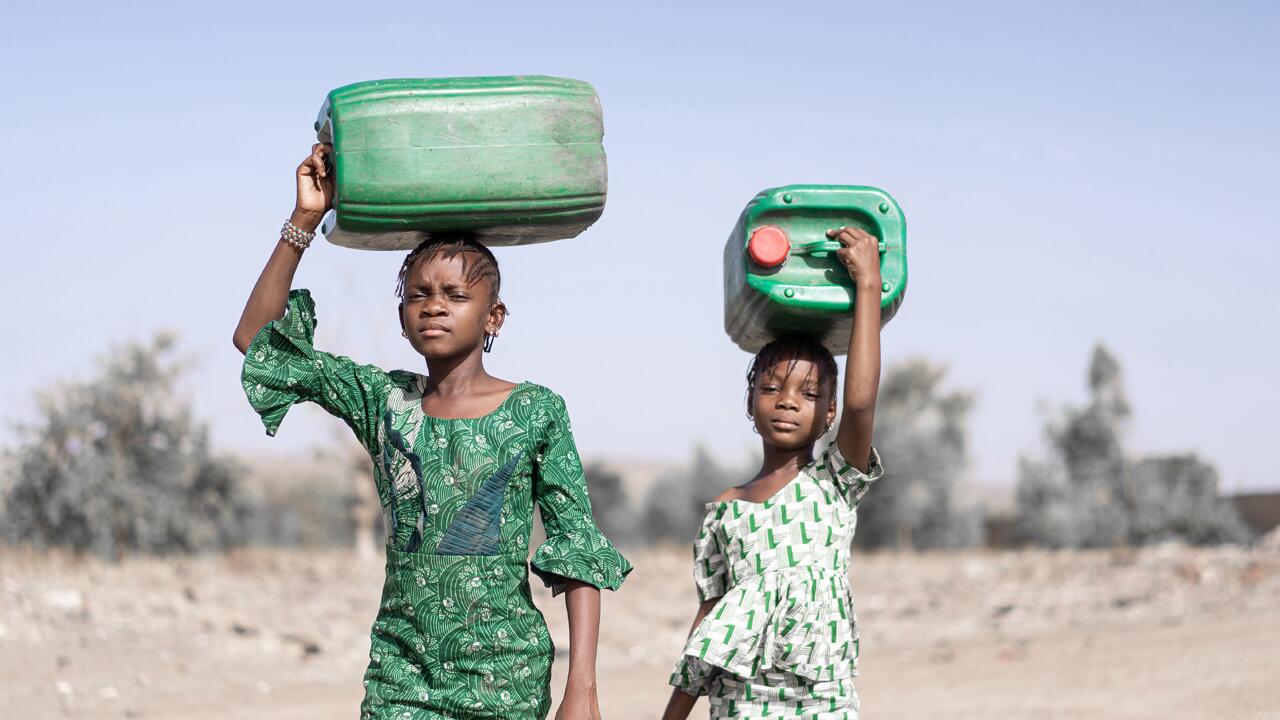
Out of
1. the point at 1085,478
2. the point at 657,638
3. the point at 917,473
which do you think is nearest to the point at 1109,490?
the point at 1085,478

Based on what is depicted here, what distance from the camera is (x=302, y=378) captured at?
3.02 m

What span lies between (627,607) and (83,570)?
5045mm

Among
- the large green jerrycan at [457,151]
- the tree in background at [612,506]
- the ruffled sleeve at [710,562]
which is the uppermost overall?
the large green jerrycan at [457,151]

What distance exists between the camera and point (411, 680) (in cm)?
284

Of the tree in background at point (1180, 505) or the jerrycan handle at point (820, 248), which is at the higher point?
the jerrycan handle at point (820, 248)

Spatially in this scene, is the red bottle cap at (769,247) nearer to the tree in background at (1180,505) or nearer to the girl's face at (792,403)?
the girl's face at (792,403)

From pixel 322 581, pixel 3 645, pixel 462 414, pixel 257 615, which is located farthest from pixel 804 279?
pixel 322 581

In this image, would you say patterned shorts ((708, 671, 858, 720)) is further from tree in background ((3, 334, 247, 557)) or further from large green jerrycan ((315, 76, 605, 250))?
tree in background ((3, 334, 247, 557))

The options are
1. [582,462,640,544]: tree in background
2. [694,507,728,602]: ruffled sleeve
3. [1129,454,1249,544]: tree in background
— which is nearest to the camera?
[694,507,728,602]: ruffled sleeve

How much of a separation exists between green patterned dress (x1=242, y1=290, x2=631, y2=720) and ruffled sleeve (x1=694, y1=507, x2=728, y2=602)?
723 millimetres

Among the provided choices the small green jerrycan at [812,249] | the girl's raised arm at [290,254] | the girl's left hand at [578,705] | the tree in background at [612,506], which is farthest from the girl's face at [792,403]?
the tree in background at [612,506]

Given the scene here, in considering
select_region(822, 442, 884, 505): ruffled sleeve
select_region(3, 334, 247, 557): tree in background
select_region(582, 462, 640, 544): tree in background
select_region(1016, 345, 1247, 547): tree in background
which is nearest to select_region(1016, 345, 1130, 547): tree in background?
select_region(1016, 345, 1247, 547): tree in background

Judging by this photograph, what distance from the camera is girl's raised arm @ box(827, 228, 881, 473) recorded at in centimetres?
Answer: 329

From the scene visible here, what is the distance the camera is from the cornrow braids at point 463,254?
2984mm
